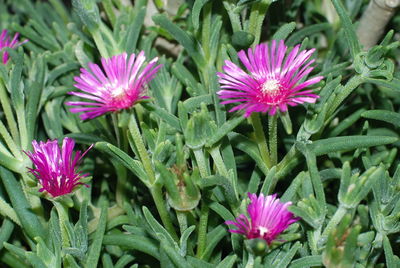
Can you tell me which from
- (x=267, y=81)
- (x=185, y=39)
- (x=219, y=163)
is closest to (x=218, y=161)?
(x=219, y=163)

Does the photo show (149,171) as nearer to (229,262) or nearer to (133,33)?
(229,262)

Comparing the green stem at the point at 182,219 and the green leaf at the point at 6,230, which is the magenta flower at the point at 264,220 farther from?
the green leaf at the point at 6,230

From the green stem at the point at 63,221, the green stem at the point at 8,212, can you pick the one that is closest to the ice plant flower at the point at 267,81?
the green stem at the point at 63,221

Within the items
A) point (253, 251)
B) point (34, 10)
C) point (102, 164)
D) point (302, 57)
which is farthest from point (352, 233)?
point (34, 10)

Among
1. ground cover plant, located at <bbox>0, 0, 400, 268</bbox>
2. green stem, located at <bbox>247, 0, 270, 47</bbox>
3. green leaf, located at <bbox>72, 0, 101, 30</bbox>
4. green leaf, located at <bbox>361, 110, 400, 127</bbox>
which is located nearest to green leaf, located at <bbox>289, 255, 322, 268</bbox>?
ground cover plant, located at <bbox>0, 0, 400, 268</bbox>

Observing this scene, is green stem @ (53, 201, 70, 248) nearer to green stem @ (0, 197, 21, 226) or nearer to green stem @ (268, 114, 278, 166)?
green stem @ (0, 197, 21, 226)

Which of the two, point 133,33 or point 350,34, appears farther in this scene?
point 133,33

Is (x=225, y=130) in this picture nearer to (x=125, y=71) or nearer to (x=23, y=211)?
(x=125, y=71)

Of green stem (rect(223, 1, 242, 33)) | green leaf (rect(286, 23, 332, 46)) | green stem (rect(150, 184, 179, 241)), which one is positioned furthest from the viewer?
green leaf (rect(286, 23, 332, 46))
